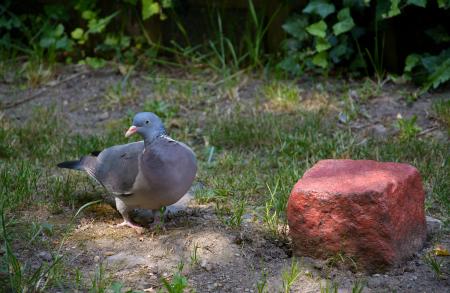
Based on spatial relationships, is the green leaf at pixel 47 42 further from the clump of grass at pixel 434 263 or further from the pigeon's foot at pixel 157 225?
the clump of grass at pixel 434 263

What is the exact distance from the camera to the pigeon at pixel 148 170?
3.20 meters

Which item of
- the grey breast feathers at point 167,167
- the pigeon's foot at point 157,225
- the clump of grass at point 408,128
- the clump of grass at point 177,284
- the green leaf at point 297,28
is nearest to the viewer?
the clump of grass at point 177,284

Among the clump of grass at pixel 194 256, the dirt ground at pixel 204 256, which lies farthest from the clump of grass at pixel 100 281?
the clump of grass at pixel 194 256

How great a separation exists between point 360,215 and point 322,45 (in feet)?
9.24

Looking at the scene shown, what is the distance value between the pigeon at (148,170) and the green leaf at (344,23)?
2.44 metres

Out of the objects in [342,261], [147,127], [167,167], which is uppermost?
[147,127]

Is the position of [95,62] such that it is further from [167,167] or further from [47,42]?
[167,167]

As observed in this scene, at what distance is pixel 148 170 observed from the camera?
10.5ft

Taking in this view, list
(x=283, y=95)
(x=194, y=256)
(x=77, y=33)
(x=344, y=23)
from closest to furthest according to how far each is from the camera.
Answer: (x=194, y=256), (x=283, y=95), (x=344, y=23), (x=77, y=33)

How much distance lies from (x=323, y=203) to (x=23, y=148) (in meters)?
2.41

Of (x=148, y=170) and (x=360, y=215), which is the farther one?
(x=148, y=170)

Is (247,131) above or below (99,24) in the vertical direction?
below

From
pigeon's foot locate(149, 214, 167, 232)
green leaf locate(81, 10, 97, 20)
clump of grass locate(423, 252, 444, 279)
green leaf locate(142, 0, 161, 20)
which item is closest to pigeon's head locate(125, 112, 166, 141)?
pigeon's foot locate(149, 214, 167, 232)

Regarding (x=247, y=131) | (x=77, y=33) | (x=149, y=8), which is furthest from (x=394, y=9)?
(x=77, y=33)
